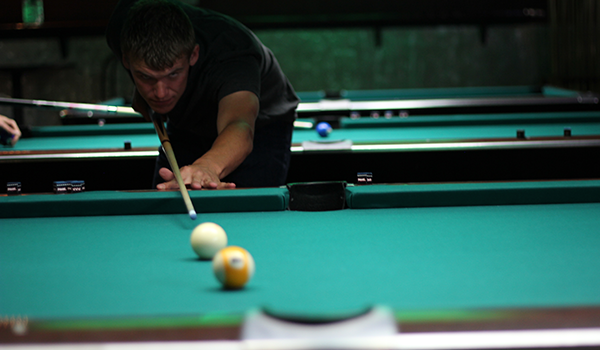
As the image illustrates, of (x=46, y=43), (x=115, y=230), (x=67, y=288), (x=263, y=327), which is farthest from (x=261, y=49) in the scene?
(x=46, y=43)

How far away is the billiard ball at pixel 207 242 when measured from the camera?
1.15 m

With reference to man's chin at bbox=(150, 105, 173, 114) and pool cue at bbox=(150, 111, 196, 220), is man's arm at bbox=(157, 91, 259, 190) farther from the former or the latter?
man's chin at bbox=(150, 105, 173, 114)

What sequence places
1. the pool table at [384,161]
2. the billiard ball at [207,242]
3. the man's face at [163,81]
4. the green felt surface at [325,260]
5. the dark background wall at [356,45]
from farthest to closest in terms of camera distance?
the dark background wall at [356,45] → the pool table at [384,161] → the man's face at [163,81] → the billiard ball at [207,242] → the green felt surface at [325,260]

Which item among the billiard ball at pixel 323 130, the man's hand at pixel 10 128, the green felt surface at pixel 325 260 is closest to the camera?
the green felt surface at pixel 325 260

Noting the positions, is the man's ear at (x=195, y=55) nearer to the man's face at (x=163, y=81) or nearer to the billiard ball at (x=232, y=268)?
the man's face at (x=163, y=81)

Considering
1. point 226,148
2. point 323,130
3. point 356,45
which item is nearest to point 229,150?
point 226,148

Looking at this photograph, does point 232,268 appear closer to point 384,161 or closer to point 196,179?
point 196,179

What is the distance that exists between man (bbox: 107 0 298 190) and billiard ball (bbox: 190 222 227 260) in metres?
0.65

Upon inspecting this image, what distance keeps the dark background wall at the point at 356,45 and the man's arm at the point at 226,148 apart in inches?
206

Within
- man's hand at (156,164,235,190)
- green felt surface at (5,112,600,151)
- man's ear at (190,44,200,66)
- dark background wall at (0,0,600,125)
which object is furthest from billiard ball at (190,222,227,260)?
dark background wall at (0,0,600,125)

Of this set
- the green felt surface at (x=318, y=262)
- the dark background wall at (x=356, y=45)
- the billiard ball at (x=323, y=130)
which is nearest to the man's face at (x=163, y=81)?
the green felt surface at (x=318, y=262)

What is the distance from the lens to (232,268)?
3.09ft

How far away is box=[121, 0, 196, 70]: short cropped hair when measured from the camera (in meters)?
2.10

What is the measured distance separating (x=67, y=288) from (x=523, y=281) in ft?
2.31
